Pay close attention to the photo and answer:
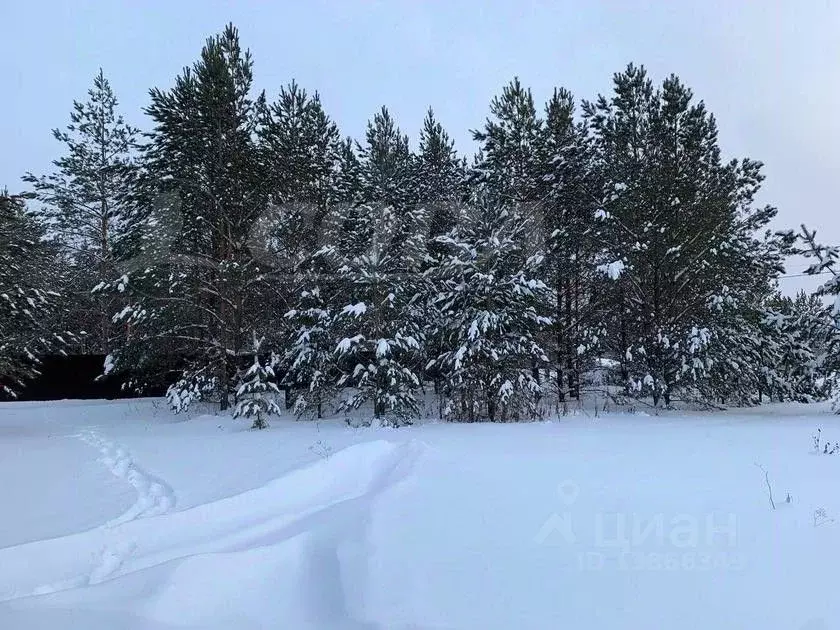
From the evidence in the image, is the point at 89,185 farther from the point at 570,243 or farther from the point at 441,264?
the point at 570,243

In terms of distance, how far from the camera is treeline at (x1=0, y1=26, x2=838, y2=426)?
12.0 metres

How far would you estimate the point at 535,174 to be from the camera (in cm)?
1460

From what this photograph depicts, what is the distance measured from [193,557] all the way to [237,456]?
4457 millimetres

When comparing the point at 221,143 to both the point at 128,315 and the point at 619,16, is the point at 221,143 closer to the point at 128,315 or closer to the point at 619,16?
the point at 128,315

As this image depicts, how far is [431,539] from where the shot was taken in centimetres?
400

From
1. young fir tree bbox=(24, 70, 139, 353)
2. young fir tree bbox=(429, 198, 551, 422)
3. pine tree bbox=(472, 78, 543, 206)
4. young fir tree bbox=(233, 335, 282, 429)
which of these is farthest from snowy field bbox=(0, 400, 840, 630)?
young fir tree bbox=(24, 70, 139, 353)

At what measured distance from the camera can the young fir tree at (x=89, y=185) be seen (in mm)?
22766

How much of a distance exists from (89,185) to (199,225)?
43.2ft

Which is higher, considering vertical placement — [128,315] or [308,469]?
[128,315]

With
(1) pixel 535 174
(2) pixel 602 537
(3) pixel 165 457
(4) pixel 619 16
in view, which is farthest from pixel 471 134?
(2) pixel 602 537

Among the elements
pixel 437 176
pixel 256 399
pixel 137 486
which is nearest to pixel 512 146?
pixel 437 176

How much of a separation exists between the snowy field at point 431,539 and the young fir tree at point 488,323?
405 cm

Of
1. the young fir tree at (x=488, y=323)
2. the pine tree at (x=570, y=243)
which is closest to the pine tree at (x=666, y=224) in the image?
the pine tree at (x=570, y=243)

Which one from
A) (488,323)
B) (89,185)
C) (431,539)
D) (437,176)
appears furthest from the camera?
(89,185)
